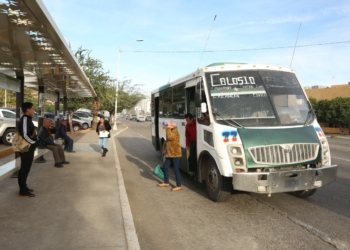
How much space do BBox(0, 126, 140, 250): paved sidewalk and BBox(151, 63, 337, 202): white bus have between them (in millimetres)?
1886

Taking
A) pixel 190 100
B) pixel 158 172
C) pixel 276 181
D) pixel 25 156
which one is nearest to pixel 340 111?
pixel 190 100

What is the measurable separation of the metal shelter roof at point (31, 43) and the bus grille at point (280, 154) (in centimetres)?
396

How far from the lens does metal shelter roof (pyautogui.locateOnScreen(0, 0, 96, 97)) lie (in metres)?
4.61

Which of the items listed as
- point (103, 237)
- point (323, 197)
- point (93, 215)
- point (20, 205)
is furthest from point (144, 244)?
point (323, 197)

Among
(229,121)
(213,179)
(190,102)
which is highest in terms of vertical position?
(190,102)

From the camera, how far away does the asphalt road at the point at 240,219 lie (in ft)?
14.6

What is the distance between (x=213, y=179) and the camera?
6.34 meters

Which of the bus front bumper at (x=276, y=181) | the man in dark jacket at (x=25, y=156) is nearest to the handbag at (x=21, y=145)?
the man in dark jacket at (x=25, y=156)

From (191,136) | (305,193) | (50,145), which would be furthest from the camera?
(50,145)

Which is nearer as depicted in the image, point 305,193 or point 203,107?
point 203,107

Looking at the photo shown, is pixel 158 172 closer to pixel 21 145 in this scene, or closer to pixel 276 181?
pixel 21 145

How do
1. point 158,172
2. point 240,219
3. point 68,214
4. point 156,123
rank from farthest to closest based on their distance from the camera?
point 156,123
point 158,172
point 240,219
point 68,214

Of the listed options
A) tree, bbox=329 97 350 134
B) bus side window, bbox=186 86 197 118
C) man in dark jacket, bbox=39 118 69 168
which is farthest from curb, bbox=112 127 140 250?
tree, bbox=329 97 350 134

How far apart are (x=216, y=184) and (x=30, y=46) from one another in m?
4.58
